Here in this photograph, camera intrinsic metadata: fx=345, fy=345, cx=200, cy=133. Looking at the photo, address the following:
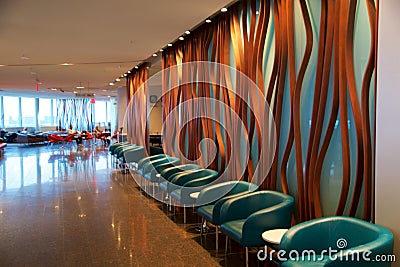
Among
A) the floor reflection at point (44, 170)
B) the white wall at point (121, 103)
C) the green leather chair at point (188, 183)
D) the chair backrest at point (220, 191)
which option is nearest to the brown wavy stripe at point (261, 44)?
the chair backrest at point (220, 191)

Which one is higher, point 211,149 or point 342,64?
point 342,64

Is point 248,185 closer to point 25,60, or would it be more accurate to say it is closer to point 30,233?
point 30,233

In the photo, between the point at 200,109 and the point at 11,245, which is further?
the point at 200,109

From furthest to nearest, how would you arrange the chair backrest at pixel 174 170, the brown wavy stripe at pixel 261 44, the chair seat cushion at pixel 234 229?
the chair backrest at pixel 174 170
the brown wavy stripe at pixel 261 44
the chair seat cushion at pixel 234 229

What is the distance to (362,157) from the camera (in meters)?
3.14

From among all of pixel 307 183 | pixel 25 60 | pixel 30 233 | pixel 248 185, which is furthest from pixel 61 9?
pixel 25 60

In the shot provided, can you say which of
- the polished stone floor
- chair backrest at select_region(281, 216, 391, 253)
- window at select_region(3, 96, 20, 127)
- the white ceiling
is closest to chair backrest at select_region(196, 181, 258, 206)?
the polished stone floor

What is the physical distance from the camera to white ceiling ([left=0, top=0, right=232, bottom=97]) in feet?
16.2

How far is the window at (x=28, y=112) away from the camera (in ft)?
83.1

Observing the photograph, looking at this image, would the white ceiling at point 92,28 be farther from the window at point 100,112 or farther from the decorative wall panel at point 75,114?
the window at point 100,112

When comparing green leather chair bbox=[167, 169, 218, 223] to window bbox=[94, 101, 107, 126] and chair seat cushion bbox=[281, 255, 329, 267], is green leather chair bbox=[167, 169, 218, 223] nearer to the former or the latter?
chair seat cushion bbox=[281, 255, 329, 267]

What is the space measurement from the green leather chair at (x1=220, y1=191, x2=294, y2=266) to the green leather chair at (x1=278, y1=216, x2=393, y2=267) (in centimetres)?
54

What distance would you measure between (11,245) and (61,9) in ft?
11.1

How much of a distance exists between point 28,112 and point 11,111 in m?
1.30
